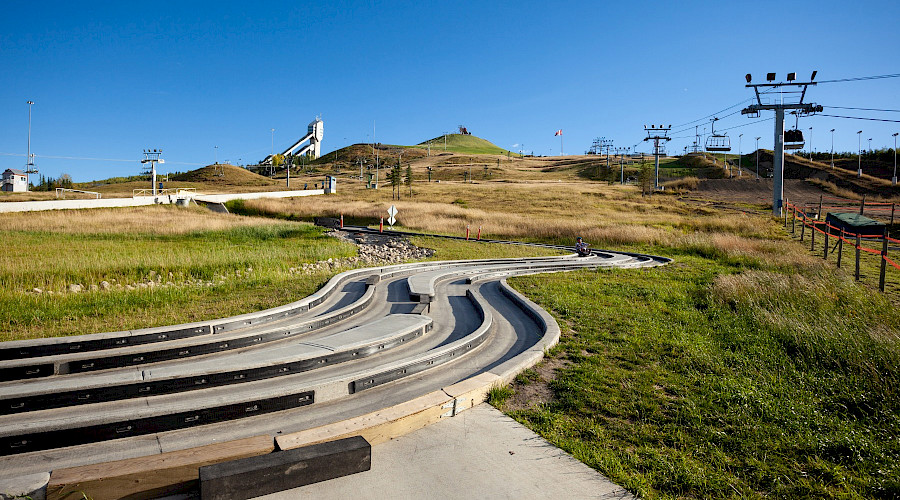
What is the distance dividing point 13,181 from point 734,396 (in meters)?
94.0

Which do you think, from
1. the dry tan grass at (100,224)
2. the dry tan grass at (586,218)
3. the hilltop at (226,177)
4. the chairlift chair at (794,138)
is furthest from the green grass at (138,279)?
the hilltop at (226,177)

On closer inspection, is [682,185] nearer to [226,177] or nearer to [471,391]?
[471,391]

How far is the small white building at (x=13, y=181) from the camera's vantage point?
7150 centimetres

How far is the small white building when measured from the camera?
7150cm

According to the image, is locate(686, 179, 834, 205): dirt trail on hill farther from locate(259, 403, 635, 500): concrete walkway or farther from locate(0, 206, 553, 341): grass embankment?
locate(259, 403, 635, 500): concrete walkway

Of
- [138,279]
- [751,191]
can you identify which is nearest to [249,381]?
[138,279]

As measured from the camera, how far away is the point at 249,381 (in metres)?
7.05

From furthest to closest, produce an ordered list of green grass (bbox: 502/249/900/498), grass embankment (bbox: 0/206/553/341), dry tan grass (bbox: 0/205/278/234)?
dry tan grass (bbox: 0/205/278/234) < grass embankment (bbox: 0/206/553/341) < green grass (bbox: 502/249/900/498)

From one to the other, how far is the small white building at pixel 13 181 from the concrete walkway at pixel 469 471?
89.6 metres

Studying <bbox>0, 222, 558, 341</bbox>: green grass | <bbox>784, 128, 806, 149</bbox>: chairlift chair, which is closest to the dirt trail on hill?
<bbox>784, 128, 806, 149</bbox>: chairlift chair

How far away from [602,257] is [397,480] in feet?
74.8

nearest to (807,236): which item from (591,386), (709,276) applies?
(709,276)

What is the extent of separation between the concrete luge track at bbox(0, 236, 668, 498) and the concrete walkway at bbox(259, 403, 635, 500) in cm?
55

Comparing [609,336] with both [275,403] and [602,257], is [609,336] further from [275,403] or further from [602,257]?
[602,257]
